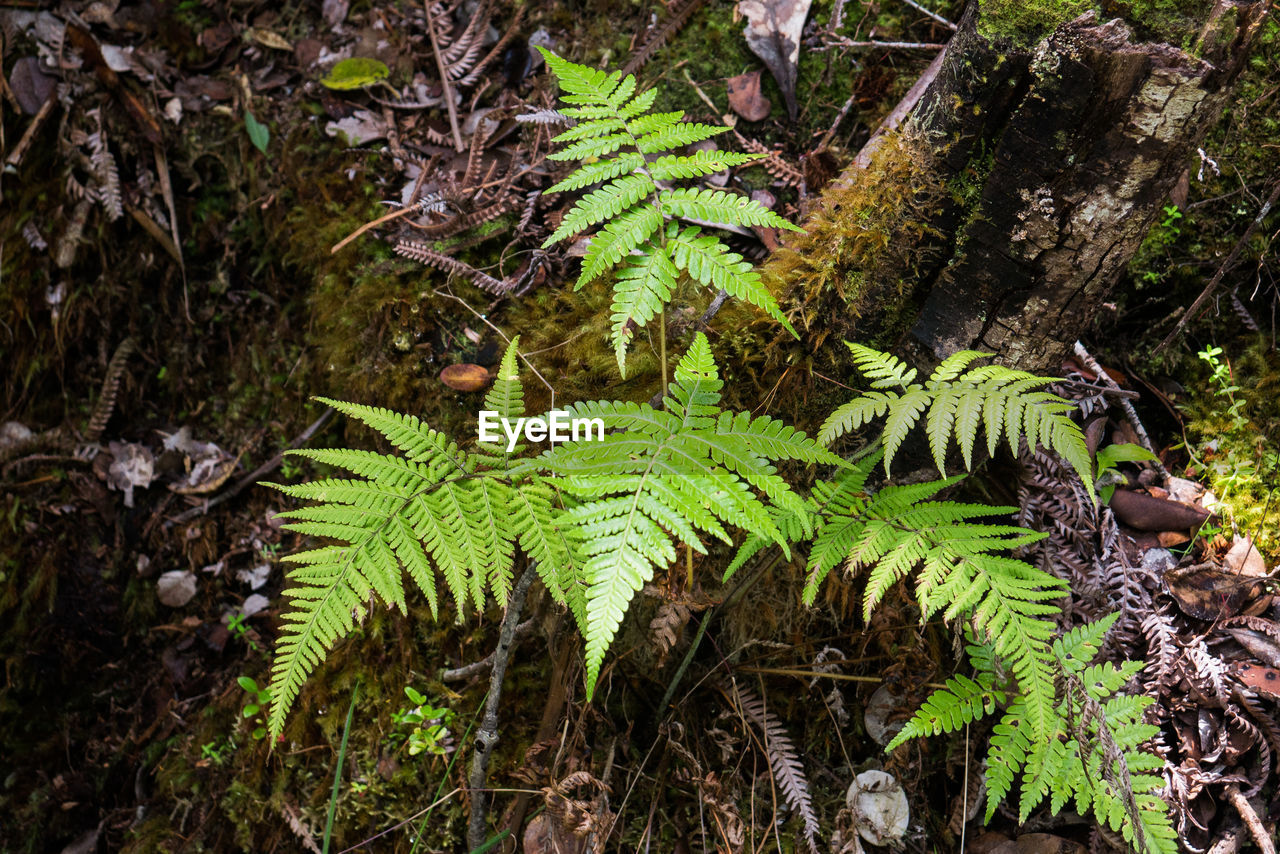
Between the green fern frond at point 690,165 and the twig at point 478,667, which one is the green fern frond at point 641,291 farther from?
the twig at point 478,667

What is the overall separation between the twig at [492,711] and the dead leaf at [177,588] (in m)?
2.21

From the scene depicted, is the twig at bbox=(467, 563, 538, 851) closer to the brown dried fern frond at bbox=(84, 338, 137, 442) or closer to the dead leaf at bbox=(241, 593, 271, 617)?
the dead leaf at bbox=(241, 593, 271, 617)

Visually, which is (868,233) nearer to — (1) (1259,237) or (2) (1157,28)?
(2) (1157,28)

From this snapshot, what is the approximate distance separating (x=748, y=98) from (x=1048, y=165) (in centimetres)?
146

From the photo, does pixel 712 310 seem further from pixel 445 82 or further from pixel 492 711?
pixel 445 82

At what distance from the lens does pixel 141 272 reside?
153 inches

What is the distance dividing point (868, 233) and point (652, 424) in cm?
91

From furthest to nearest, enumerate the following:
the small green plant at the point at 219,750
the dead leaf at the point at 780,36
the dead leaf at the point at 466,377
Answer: the small green plant at the point at 219,750
the dead leaf at the point at 780,36
the dead leaf at the point at 466,377

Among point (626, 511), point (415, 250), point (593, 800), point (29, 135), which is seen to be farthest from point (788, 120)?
point (29, 135)

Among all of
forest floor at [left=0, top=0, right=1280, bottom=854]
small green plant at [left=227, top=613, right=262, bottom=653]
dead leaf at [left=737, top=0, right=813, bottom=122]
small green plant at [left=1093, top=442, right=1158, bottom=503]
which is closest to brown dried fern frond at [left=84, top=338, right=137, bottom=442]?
forest floor at [left=0, top=0, right=1280, bottom=854]

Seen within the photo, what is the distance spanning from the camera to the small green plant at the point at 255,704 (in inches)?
124

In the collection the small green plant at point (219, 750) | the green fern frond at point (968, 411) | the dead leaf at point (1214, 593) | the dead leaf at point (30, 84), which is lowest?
the small green plant at point (219, 750)

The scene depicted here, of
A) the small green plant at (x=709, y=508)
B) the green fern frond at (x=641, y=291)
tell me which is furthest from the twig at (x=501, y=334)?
the green fern frond at (x=641, y=291)

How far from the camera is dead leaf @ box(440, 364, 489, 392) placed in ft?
9.36
